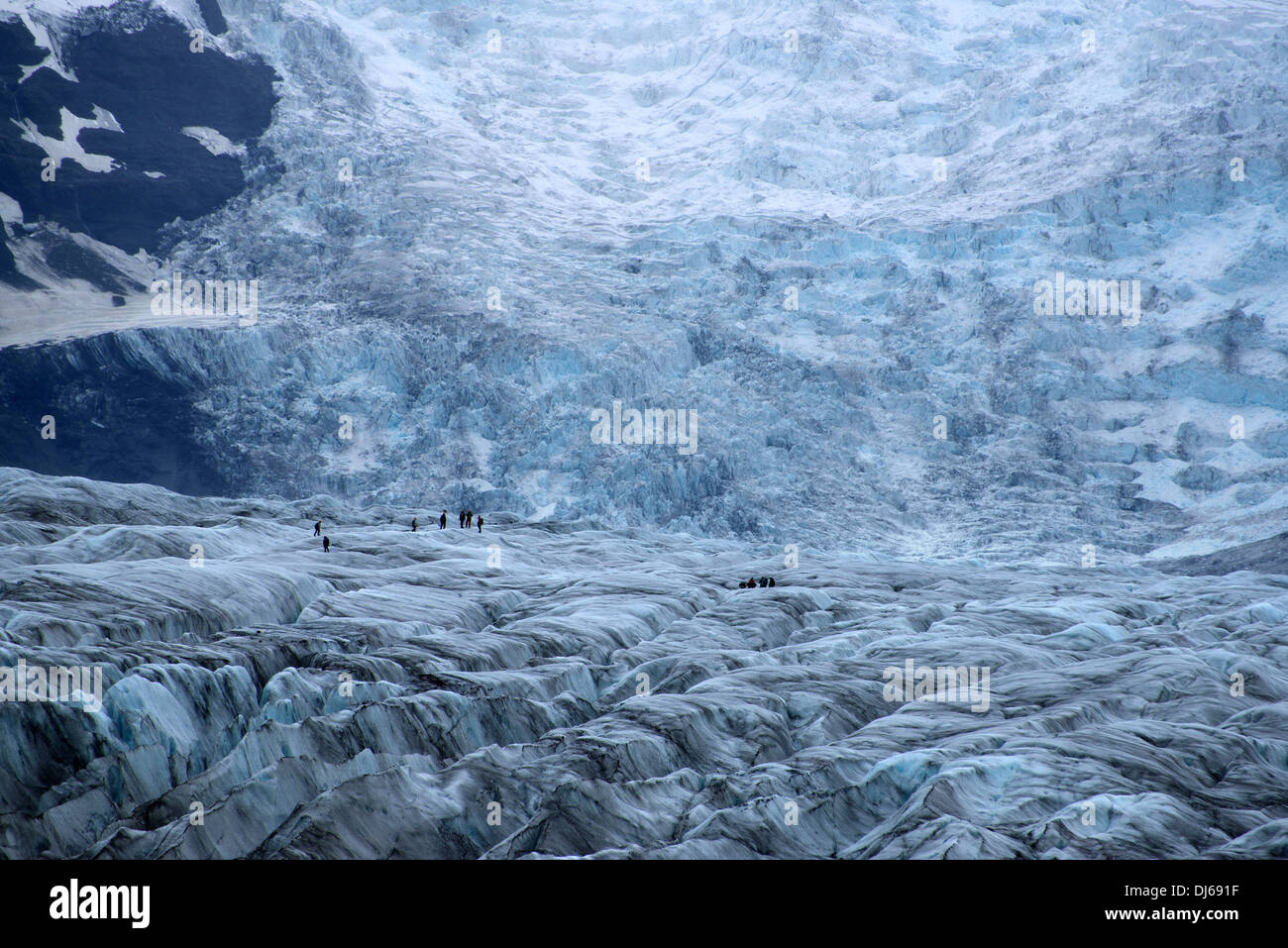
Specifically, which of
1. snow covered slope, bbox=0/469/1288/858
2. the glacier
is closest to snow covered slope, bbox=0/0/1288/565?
the glacier

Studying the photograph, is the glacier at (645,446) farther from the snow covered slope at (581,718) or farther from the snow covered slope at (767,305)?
the snow covered slope at (767,305)

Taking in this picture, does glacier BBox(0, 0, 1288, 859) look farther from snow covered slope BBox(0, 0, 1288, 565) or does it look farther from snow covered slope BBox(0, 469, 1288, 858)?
snow covered slope BBox(0, 0, 1288, 565)

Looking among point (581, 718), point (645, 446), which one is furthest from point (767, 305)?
point (581, 718)

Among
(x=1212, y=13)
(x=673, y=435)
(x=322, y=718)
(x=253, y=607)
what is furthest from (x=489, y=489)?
(x=1212, y=13)

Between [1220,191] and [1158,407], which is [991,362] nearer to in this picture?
[1158,407]

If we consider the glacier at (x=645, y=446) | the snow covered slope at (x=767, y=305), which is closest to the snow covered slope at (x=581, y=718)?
the glacier at (x=645, y=446)

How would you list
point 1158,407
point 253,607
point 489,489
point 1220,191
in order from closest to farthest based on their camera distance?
point 253,607 < point 489,489 < point 1158,407 < point 1220,191
